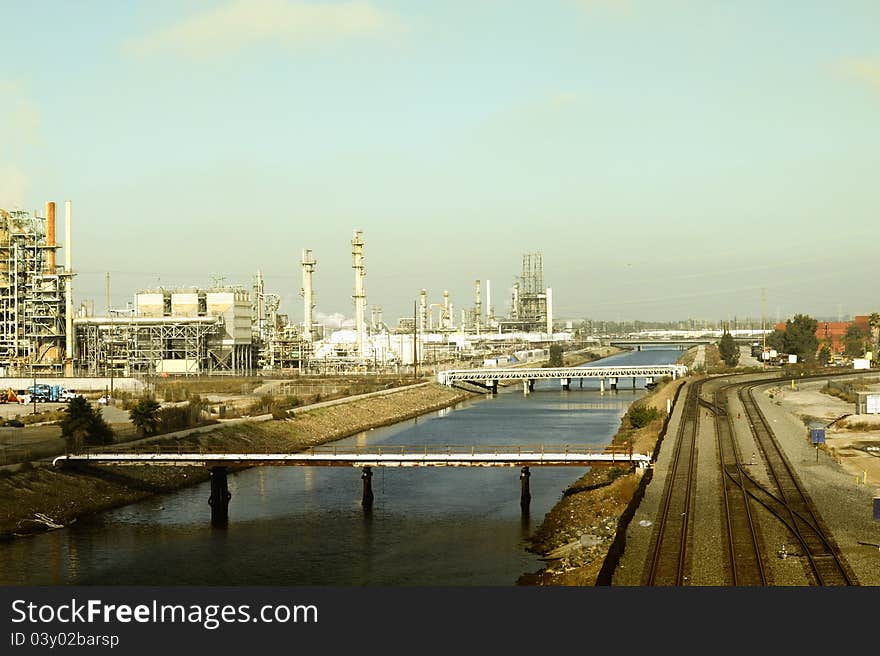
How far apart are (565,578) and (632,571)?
275 cm

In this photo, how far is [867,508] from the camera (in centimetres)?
2689

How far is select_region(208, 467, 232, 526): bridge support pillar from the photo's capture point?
32.4 m

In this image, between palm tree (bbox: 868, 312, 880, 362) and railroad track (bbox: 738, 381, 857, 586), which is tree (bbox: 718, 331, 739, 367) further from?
railroad track (bbox: 738, 381, 857, 586)

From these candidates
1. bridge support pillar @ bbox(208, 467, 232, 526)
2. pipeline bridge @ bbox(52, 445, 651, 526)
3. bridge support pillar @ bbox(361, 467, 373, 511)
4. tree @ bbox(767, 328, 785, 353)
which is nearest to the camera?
bridge support pillar @ bbox(208, 467, 232, 526)

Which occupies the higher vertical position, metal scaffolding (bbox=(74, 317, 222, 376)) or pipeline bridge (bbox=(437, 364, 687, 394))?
metal scaffolding (bbox=(74, 317, 222, 376))

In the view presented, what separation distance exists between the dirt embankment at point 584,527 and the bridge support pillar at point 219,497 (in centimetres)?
1048

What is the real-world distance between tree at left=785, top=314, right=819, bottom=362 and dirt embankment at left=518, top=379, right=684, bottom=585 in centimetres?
7516

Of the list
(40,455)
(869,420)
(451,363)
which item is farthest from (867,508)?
(451,363)

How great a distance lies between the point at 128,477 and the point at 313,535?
35.8 ft

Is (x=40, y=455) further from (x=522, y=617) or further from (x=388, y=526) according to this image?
(x=522, y=617)

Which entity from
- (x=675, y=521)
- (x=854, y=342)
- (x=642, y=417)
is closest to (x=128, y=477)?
(x=675, y=521)

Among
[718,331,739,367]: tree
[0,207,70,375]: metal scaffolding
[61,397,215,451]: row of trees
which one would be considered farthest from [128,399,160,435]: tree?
[718,331,739,367]: tree

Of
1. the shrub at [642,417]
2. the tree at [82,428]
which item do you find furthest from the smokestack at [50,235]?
the shrub at [642,417]

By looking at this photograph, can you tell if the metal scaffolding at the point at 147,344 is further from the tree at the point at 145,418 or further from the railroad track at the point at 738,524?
the railroad track at the point at 738,524
